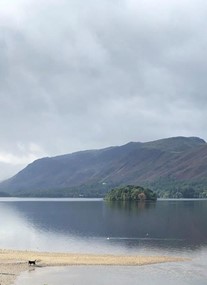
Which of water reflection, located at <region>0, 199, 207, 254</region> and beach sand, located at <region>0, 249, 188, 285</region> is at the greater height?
water reflection, located at <region>0, 199, 207, 254</region>

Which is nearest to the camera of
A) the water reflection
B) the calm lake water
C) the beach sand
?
the calm lake water

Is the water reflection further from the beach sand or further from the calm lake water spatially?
the beach sand

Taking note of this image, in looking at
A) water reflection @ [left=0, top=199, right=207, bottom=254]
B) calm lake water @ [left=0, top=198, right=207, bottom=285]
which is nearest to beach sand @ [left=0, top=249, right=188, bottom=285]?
calm lake water @ [left=0, top=198, right=207, bottom=285]

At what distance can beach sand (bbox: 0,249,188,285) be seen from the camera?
81.1 meters

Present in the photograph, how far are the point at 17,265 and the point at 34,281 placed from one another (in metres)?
12.8

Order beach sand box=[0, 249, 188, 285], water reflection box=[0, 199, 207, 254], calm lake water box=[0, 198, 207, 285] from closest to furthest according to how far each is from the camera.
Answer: calm lake water box=[0, 198, 207, 285] < beach sand box=[0, 249, 188, 285] < water reflection box=[0, 199, 207, 254]

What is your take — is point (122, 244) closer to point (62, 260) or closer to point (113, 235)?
point (113, 235)

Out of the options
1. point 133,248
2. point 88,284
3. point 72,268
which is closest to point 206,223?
point 133,248

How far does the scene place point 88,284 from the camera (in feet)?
221

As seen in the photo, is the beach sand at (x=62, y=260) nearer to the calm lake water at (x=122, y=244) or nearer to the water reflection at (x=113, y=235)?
the calm lake water at (x=122, y=244)

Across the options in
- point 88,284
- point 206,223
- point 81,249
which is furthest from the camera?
point 206,223

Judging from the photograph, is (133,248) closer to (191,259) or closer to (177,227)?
(191,259)

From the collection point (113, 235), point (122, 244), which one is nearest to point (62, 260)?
point (122, 244)

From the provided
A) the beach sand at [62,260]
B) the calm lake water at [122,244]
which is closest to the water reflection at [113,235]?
the calm lake water at [122,244]
